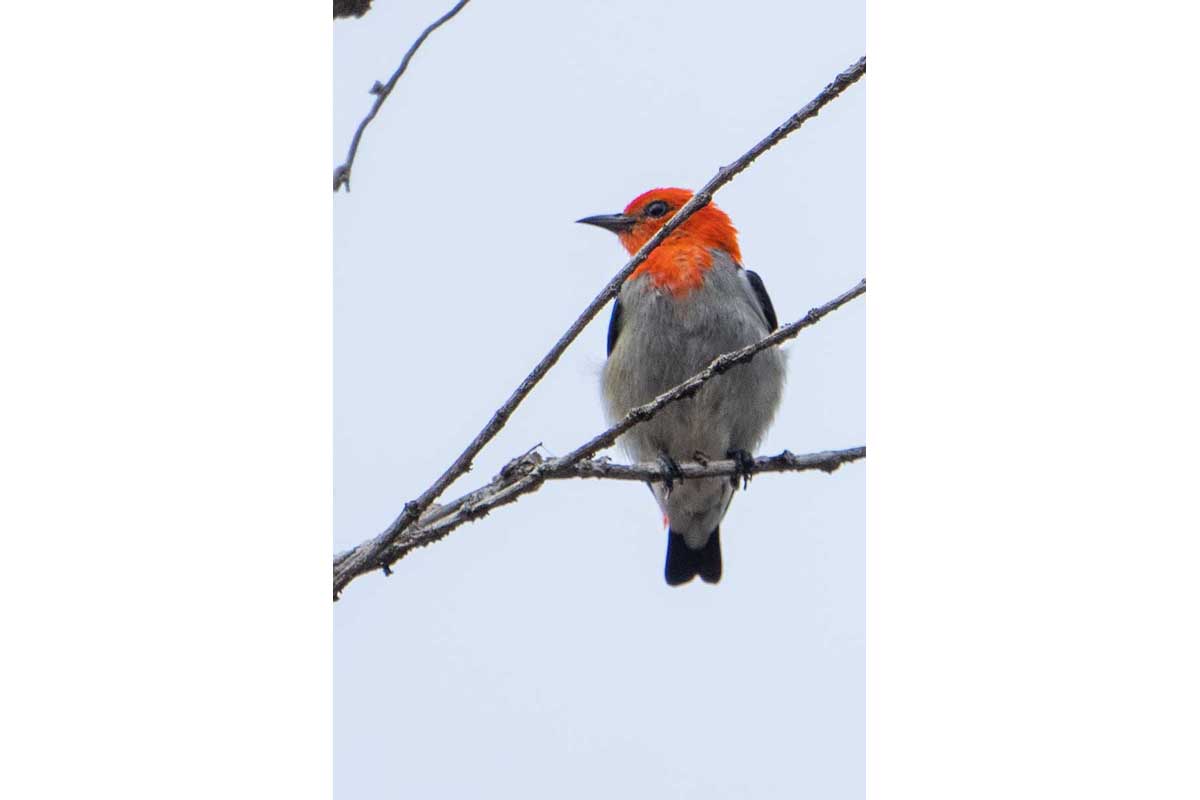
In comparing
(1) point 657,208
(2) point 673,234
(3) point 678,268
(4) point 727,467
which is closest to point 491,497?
(4) point 727,467

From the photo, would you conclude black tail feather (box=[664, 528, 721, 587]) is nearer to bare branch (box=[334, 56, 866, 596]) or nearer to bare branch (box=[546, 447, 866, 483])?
bare branch (box=[546, 447, 866, 483])

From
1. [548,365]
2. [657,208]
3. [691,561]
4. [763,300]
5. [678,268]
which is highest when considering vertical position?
[657,208]

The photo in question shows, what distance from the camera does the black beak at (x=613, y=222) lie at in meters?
5.53

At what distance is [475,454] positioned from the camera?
238cm

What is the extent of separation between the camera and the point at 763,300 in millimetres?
5191

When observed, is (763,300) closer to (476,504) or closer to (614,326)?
(614,326)

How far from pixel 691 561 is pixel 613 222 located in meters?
1.63

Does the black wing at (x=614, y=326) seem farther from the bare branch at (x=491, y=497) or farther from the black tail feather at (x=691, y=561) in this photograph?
the bare branch at (x=491, y=497)

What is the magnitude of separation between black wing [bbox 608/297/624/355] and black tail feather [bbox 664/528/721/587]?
0.84m

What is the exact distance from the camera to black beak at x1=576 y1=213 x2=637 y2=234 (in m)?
5.53
